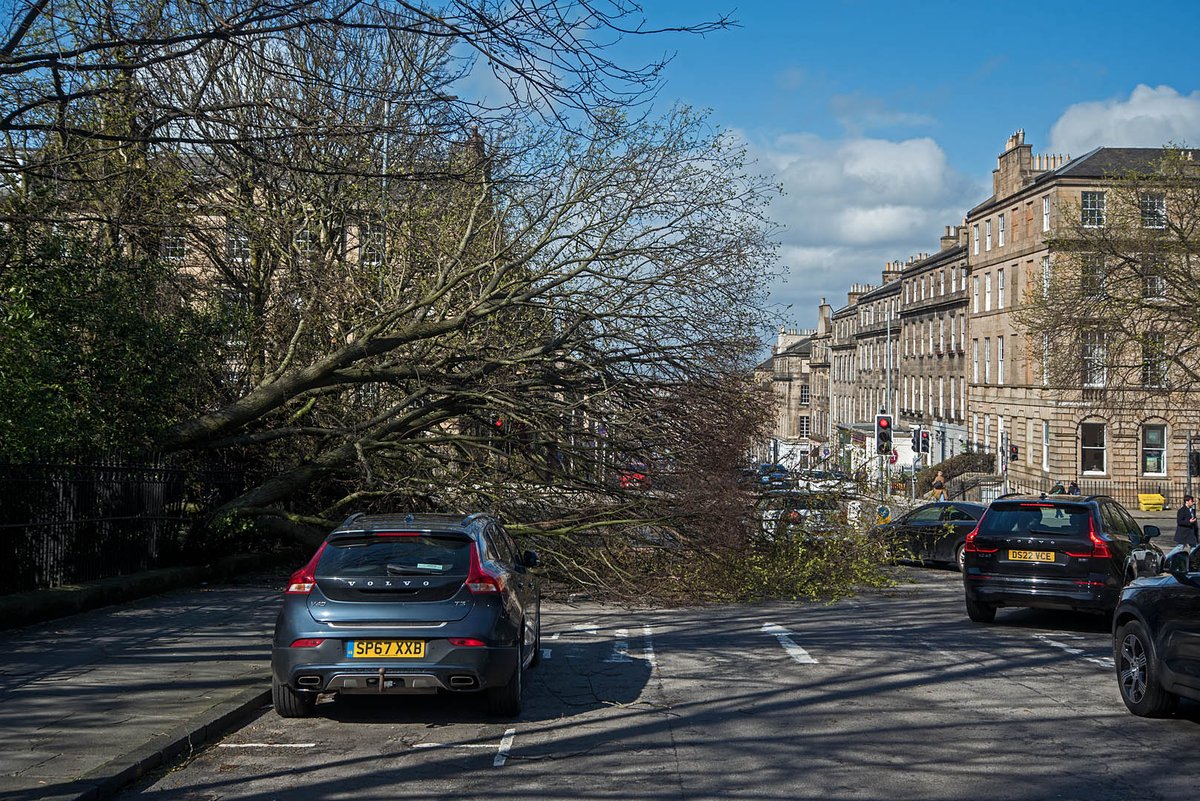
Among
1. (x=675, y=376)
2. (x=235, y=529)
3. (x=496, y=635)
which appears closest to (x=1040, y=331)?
(x=675, y=376)

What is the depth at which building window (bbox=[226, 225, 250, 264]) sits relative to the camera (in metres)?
20.7

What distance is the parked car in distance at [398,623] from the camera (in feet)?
27.5

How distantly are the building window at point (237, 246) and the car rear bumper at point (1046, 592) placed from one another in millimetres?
12864

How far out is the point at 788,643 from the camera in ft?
44.4

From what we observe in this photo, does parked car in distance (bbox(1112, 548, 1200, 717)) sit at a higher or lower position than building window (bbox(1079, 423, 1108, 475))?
lower

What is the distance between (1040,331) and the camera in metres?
35.5

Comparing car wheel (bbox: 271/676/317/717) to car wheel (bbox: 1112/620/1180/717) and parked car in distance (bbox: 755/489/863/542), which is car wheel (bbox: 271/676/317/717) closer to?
car wheel (bbox: 1112/620/1180/717)

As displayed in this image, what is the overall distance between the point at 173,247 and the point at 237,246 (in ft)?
4.79

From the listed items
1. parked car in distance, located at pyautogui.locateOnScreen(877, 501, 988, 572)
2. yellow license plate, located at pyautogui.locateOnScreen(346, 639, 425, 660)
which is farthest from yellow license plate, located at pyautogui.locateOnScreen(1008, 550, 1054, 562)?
parked car in distance, located at pyautogui.locateOnScreen(877, 501, 988, 572)

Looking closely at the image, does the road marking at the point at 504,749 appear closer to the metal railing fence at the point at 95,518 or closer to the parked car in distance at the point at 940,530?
the metal railing fence at the point at 95,518

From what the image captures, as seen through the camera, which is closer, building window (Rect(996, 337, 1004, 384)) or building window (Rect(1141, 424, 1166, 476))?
building window (Rect(1141, 424, 1166, 476))

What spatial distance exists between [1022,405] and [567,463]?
155 feet

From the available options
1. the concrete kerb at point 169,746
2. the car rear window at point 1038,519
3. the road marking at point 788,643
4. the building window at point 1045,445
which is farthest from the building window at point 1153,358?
the concrete kerb at point 169,746

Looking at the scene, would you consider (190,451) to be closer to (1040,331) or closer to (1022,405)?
(1040,331)
